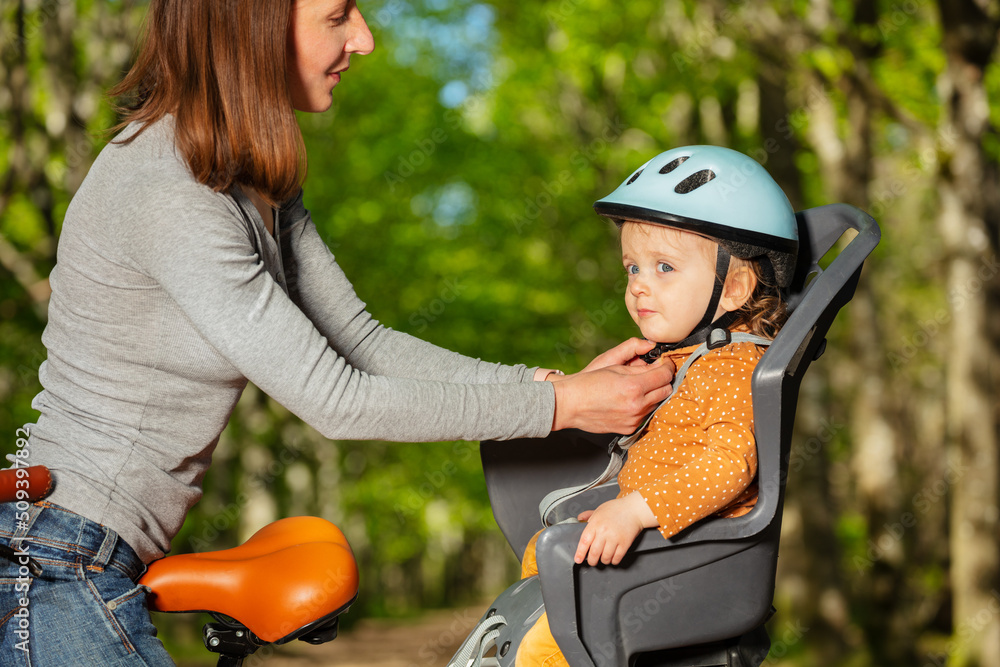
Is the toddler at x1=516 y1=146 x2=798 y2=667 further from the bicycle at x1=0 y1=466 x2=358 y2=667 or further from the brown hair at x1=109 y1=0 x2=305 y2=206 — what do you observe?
the brown hair at x1=109 y1=0 x2=305 y2=206

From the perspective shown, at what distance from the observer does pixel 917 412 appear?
27.2 meters

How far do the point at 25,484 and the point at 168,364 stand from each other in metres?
0.37

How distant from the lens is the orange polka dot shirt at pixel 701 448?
6.54 feet

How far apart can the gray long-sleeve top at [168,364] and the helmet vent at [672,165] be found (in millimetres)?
644

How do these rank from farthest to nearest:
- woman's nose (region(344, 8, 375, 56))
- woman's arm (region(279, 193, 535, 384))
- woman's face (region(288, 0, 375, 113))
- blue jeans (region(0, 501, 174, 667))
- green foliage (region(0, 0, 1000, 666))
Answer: green foliage (region(0, 0, 1000, 666)), woman's arm (region(279, 193, 535, 384)), woman's nose (region(344, 8, 375, 56)), woman's face (region(288, 0, 375, 113)), blue jeans (region(0, 501, 174, 667))

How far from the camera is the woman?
6.30ft

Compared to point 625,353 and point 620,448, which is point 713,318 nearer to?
point 625,353

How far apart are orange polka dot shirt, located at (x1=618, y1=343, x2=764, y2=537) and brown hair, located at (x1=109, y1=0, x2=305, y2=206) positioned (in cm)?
109

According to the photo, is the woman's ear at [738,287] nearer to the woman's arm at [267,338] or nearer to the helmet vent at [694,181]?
the helmet vent at [694,181]

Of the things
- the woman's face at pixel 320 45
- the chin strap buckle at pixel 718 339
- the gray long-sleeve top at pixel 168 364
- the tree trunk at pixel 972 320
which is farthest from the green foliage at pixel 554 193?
the chin strap buckle at pixel 718 339

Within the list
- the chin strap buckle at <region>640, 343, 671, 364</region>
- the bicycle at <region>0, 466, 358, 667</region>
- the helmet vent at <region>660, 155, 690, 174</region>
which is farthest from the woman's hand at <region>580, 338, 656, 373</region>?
the bicycle at <region>0, 466, 358, 667</region>

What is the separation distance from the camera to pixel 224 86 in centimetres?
203

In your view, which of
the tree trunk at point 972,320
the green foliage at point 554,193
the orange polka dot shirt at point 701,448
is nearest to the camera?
the orange polka dot shirt at point 701,448

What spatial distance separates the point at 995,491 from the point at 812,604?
125 inches
